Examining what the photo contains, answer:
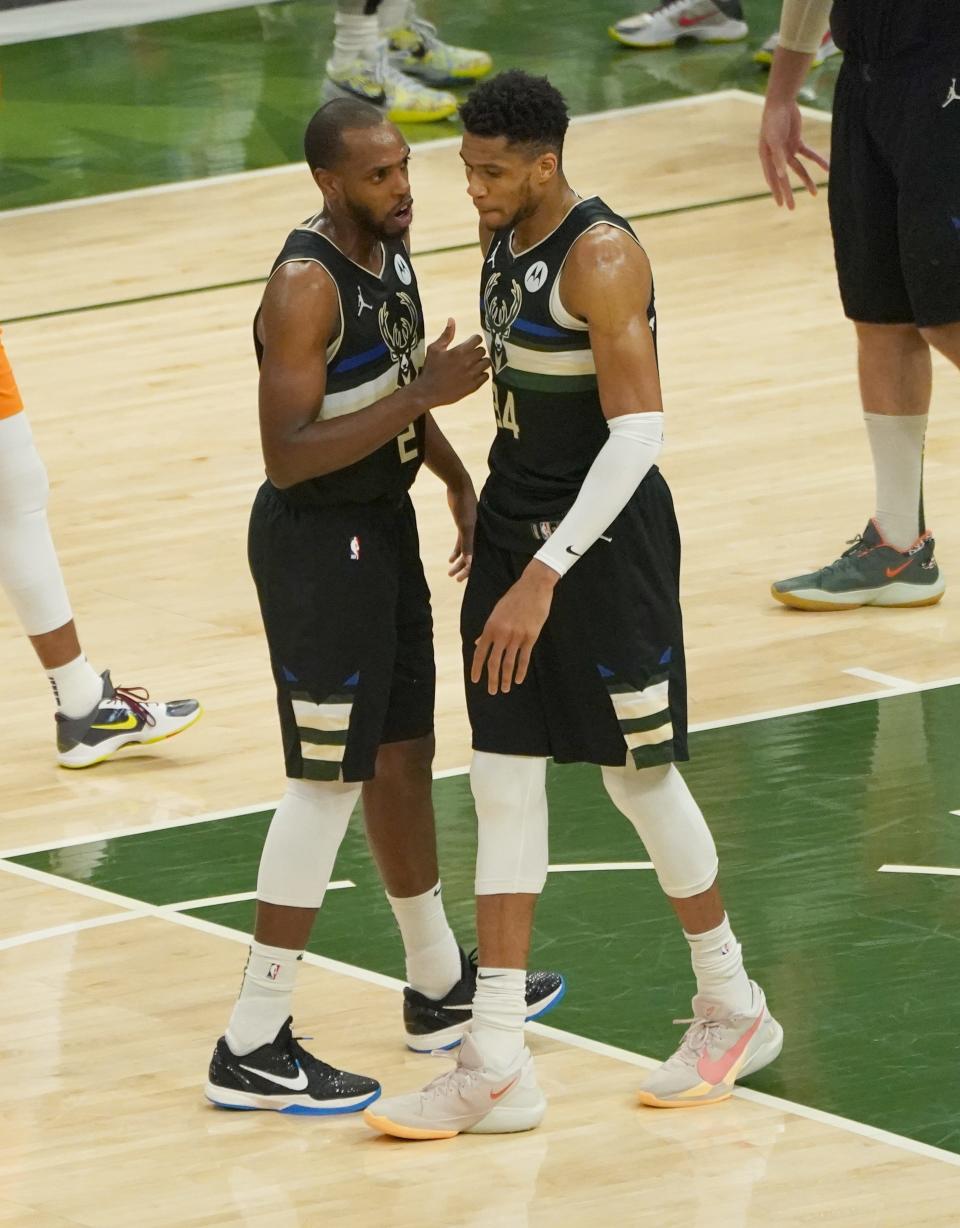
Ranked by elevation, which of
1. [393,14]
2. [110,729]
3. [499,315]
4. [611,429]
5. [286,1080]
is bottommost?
[110,729]

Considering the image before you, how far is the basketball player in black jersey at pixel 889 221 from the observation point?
5.53m

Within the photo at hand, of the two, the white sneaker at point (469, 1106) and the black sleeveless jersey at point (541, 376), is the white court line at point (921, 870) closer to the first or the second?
the white sneaker at point (469, 1106)

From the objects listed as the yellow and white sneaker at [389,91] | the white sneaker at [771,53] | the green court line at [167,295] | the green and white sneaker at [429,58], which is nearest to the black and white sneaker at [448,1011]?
the green court line at [167,295]

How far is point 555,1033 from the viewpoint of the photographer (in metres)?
3.98

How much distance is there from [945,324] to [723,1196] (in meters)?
2.73

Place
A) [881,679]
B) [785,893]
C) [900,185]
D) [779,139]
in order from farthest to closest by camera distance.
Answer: [779,139] → [900,185] → [881,679] → [785,893]

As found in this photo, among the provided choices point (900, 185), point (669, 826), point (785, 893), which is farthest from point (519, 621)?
point (900, 185)

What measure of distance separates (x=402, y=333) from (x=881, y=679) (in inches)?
82.6

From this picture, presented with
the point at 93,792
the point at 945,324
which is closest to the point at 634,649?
the point at 93,792

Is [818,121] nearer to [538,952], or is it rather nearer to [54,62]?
[54,62]

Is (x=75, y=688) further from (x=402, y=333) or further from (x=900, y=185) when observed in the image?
(x=900, y=185)

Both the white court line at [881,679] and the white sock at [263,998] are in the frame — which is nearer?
the white sock at [263,998]

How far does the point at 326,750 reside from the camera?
3.68m

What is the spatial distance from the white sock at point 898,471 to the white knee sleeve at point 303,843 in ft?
8.35
